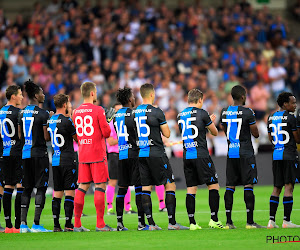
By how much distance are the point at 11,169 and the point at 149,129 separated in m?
2.80

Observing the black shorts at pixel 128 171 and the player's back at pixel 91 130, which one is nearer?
the player's back at pixel 91 130

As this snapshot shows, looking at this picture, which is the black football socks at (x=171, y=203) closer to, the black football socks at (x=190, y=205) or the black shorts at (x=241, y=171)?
the black football socks at (x=190, y=205)

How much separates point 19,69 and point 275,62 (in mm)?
10787

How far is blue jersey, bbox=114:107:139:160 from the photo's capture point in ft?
43.4

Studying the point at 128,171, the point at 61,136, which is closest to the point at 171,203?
the point at 128,171

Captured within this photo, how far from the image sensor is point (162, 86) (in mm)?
26094

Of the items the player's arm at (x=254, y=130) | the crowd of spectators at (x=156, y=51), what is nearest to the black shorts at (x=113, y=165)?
the player's arm at (x=254, y=130)

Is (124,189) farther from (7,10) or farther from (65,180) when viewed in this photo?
(7,10)

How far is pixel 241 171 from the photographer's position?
1264cm

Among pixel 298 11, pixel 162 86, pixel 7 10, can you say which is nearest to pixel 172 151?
pixel 162 86

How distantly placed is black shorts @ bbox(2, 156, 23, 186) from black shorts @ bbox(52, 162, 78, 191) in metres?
0.83

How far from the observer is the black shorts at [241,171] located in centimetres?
1256

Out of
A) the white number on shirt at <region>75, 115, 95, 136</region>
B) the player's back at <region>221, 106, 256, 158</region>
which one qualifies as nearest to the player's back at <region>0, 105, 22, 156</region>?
the white number on shirt at <region>75, 115, 95, 136</region>

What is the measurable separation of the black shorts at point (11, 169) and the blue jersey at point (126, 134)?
6.37 feet
